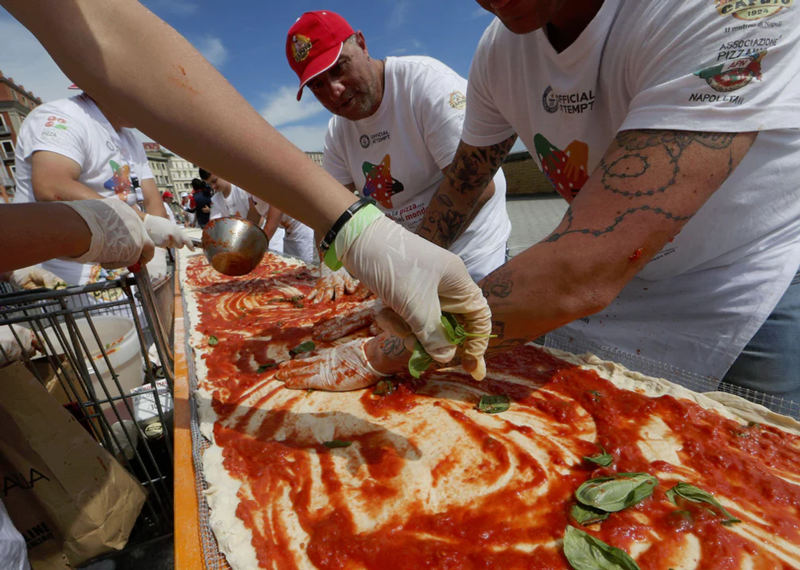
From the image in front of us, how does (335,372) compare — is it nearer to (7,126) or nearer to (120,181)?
(120,181)

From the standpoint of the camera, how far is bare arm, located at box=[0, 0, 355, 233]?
3.27ft

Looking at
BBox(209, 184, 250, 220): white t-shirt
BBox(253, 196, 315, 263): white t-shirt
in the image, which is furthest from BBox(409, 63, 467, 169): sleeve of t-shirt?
BBox(209, 184, 250, 220): white t-shirt

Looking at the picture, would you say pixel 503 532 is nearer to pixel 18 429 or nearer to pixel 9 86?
pixel 18 429

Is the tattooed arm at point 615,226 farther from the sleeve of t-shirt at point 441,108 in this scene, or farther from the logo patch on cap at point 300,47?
the logo patch on cap at point 300,47

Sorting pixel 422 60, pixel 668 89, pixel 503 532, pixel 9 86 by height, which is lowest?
pixel 503 532

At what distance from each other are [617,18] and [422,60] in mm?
1927

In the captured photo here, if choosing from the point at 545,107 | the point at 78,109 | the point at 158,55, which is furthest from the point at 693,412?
the point at 78,109

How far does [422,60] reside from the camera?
3.10 metres

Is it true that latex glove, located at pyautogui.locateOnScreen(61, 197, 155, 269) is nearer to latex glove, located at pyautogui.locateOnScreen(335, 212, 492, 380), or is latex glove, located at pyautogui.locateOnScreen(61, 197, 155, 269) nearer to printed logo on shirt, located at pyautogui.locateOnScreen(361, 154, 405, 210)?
latex glove, located at pyautogui.locateOnScreen(335, 212, 492, 380)

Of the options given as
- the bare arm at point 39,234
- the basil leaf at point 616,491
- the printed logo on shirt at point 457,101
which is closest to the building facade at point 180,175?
the printed logo on shirt at point 457,101

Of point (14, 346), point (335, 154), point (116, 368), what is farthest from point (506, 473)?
point (335, 154)

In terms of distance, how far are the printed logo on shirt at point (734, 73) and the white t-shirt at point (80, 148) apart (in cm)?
416

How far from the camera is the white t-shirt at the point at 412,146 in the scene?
2963 mm

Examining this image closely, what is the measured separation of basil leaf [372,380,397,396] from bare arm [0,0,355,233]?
108cm
